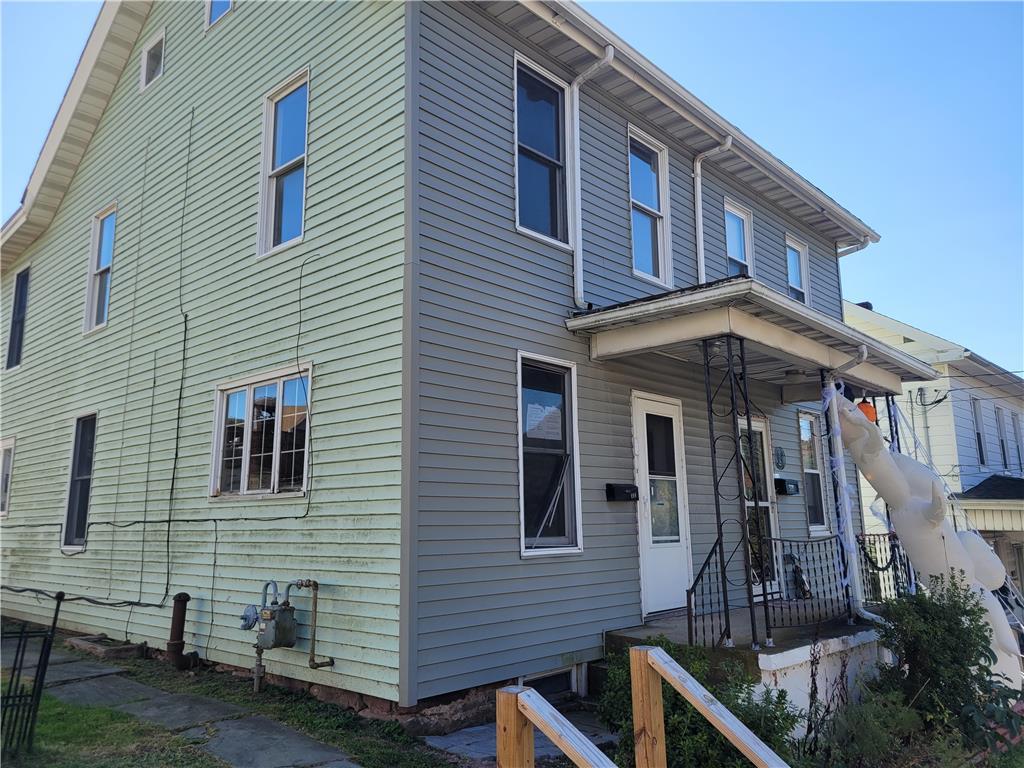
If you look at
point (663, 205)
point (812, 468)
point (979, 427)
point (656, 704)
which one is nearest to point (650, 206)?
point (663, 205)

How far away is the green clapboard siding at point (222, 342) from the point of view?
245 inches

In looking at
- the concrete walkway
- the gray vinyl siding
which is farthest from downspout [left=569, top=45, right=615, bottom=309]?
the concrete walkway

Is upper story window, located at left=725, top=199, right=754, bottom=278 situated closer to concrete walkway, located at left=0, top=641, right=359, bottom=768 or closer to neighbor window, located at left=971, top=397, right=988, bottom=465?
concrete walkway, located at left=0, top=641, right=359, bottom=768

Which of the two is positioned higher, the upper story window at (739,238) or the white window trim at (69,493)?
the upper story window at (739,238)

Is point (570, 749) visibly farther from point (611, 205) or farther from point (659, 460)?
point (611, 205)

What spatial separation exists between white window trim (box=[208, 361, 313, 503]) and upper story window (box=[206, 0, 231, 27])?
A: 5.02 meters

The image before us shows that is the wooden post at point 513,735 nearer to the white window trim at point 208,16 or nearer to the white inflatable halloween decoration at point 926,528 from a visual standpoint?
the white inflatable halloween decoration at point 926,528

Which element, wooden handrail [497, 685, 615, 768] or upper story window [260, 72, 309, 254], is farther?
upper story window [260, 72, 309, 254]

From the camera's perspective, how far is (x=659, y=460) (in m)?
8.22

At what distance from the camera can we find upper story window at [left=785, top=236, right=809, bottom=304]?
11.9 m

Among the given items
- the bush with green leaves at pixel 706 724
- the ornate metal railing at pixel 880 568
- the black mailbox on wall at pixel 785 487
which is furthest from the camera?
the black mailbox on wall at pixel 785 487

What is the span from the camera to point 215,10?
9.67 m

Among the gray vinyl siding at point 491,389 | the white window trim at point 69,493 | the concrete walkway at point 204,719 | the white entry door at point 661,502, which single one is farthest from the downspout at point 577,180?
the white window trim at point 69,493

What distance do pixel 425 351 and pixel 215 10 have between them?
6.73 metres
